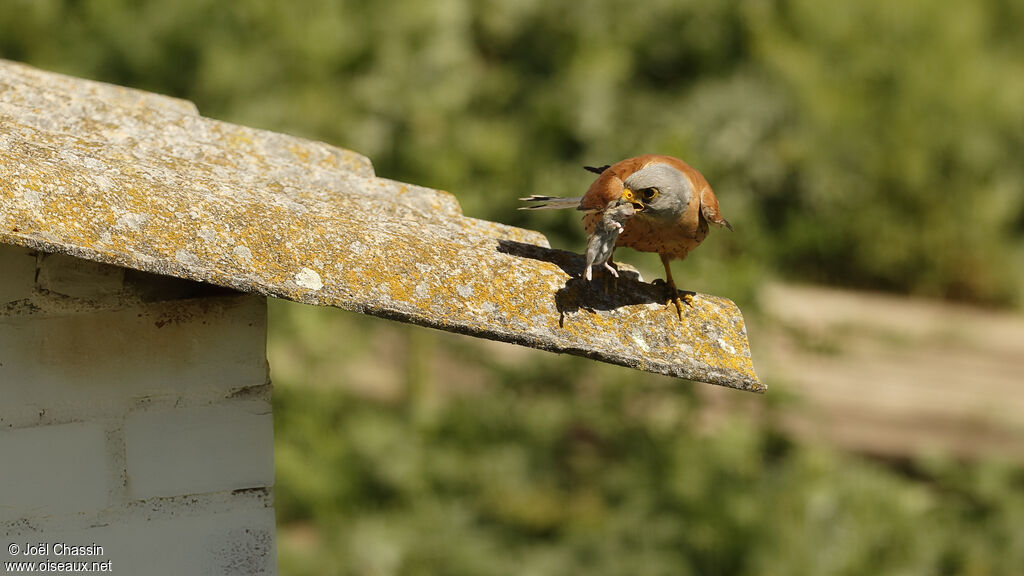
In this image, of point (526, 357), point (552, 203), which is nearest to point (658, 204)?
point (552, 203)

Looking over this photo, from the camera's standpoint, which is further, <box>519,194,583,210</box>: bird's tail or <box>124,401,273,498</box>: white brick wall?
<box>519,194,583,210</box>: bird's tail

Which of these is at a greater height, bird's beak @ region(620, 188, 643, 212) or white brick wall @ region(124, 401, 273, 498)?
bird's beak @ region(620, 188, 643, 212)

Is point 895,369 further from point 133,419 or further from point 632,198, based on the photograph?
point 133,419

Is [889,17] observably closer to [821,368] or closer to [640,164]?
[821,368]

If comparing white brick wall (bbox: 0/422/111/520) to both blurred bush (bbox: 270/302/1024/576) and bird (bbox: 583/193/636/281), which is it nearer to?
bird (bbox: 583/193/636/281)

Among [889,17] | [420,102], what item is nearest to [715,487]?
[420,102]

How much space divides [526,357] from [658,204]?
29.0 feet

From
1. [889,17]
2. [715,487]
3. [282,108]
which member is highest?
[889,17]

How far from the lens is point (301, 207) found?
2.71 m

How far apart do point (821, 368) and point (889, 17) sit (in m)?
7.56

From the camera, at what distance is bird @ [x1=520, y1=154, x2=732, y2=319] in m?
2.91

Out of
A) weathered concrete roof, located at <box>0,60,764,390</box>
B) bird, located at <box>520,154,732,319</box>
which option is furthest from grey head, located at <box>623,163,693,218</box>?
weathered concrete roof, located at <box>0,60,764,390</box>

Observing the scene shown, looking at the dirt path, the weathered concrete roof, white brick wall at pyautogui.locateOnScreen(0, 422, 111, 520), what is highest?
the dirt path

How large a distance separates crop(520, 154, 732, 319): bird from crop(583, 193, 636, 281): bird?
25 millimetres
